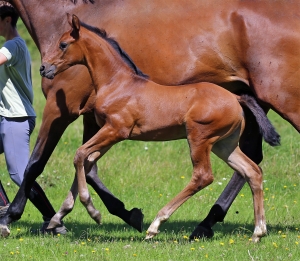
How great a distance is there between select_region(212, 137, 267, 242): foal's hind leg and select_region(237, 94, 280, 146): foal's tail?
28cm

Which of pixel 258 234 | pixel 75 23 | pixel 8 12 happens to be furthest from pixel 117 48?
pixel 258 234

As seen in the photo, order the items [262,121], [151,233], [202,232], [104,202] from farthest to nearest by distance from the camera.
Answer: [104,202]
[202,232]
[262,121]
[151,233]

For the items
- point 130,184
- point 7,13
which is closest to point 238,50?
point 7,13

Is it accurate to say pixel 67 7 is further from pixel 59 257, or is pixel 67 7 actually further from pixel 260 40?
pixel 59 257

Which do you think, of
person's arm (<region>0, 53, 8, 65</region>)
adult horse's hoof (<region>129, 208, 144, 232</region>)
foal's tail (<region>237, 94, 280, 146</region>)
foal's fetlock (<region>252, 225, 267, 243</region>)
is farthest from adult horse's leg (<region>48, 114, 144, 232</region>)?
foal's tail (<region>237, 94, 280, 146</region>)

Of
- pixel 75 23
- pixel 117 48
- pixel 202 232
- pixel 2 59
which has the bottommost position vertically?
pixel 202 232

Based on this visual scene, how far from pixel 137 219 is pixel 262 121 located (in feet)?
4.69

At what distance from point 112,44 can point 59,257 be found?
74.3 inches

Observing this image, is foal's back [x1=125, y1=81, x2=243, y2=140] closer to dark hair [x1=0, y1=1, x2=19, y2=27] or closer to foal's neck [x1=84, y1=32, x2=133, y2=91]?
foal's neck [x1=84, y1=32, x2=133, y2=91]

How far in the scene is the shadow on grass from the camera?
6.38 meters

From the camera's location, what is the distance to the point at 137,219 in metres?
6.43

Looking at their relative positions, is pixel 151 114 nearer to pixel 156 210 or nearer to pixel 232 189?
pixel 232 189

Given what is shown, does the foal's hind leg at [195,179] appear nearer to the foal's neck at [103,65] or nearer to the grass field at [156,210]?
the grass field at [156,210]

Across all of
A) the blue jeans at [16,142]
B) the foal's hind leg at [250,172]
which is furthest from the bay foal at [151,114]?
the blue jeans at [16,142]
